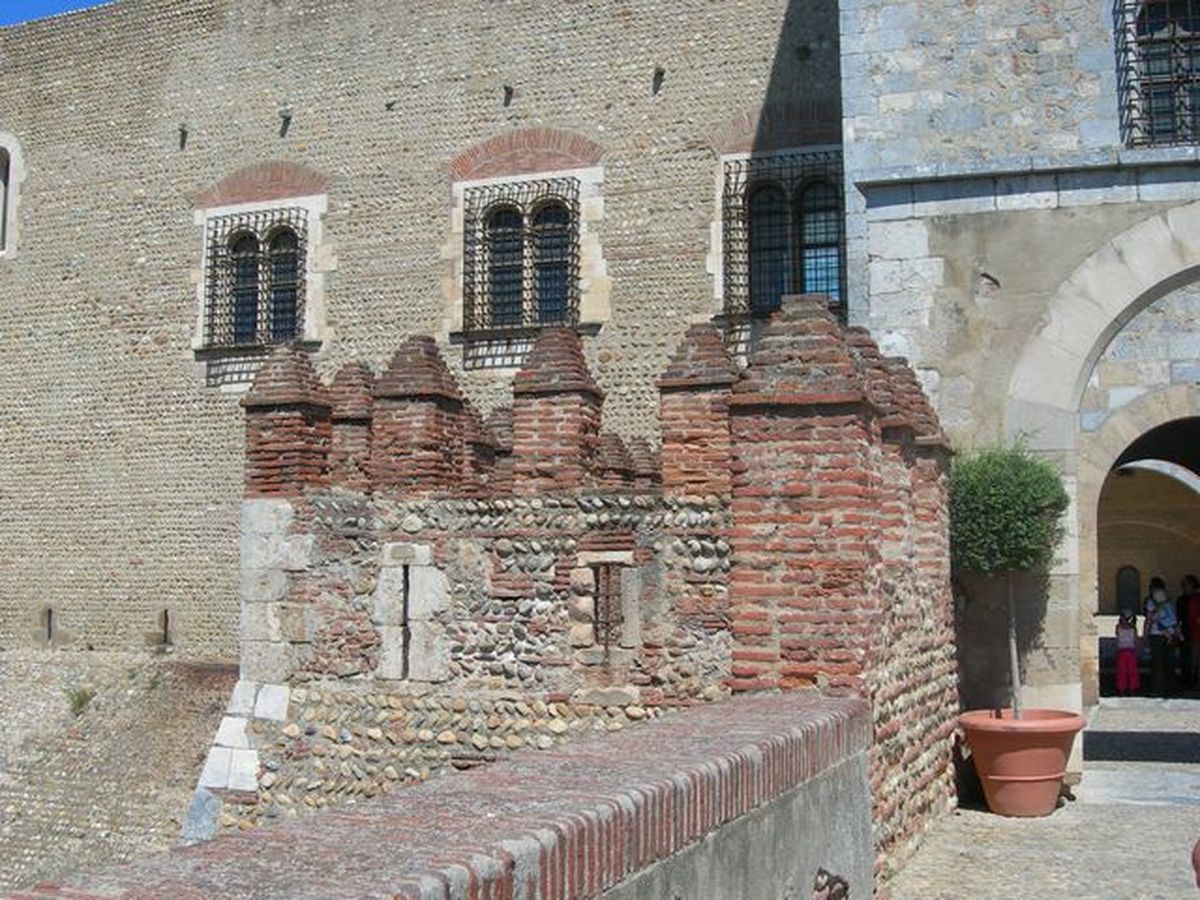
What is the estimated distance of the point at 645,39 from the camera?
15.7 meters

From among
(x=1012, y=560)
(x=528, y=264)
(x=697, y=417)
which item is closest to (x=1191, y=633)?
(x=528, y=264)

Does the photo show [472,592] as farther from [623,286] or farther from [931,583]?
[623,286]

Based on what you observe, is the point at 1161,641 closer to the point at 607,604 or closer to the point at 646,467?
the point at 646,467

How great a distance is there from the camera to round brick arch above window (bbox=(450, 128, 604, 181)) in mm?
15875

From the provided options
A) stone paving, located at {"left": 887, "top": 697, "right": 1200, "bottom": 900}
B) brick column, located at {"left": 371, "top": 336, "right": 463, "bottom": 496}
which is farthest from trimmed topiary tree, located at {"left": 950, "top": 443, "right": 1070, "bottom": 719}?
brick column, located at {"left": 371, "top": 336, "right": 463, "bottom": 496}

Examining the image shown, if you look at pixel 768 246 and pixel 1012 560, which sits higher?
pixel 768 246

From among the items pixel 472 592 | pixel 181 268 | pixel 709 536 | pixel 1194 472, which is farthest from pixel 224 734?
pixel 1194 472

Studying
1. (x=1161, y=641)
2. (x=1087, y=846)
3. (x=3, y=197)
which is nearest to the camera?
(x=1087, y=846)

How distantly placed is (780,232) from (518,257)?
3.16m

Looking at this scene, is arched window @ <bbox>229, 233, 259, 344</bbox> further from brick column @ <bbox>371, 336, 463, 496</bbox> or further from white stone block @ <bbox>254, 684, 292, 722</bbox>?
white stone block @ <bbox>254, 684, 292, 722</bbox>

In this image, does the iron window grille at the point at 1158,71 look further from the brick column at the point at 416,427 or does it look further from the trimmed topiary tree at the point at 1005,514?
the brick column at the point at 416,427

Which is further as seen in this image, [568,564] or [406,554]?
[406,554]

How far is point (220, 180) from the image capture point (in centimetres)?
1792

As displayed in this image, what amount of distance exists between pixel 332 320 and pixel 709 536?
10.6 meters
